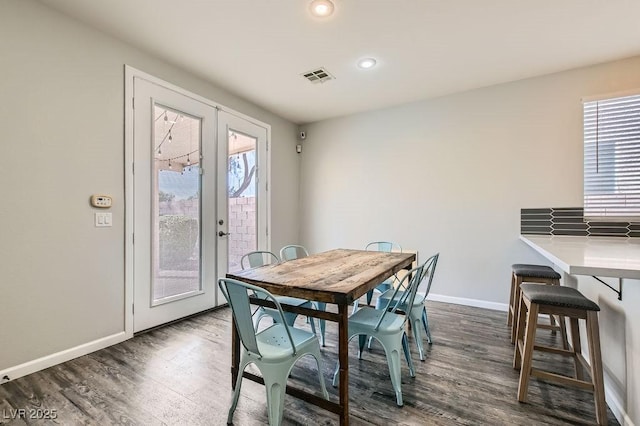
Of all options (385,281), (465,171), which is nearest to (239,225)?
(385,281)

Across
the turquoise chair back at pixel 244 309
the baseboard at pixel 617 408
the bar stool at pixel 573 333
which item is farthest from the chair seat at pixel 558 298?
the turquoise chair back at pixel 244 309

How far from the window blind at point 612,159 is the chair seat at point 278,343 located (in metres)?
3.24

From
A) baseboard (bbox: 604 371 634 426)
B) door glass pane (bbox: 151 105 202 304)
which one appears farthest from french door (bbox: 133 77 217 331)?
baseboard (bbox: 604 371 634 426)

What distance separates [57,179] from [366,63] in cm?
288

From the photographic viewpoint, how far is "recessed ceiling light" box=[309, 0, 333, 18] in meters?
2.07

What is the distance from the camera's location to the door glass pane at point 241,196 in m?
3.63

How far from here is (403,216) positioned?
3980mm

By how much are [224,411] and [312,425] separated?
1.74ft

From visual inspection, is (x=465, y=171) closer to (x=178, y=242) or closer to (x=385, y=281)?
(x=385, y=281)

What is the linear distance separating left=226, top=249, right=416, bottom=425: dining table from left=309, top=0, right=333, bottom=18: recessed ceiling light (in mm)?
1941

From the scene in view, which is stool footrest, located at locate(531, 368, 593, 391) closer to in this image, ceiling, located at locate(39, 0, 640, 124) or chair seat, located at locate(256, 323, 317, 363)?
chair seat, located at locate(256, 323, 317, 363)

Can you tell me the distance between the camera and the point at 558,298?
5.39 feet

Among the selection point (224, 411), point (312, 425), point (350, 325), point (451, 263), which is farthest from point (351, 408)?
point (451, 263)

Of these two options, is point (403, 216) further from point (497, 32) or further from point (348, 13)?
point (348, 13)
